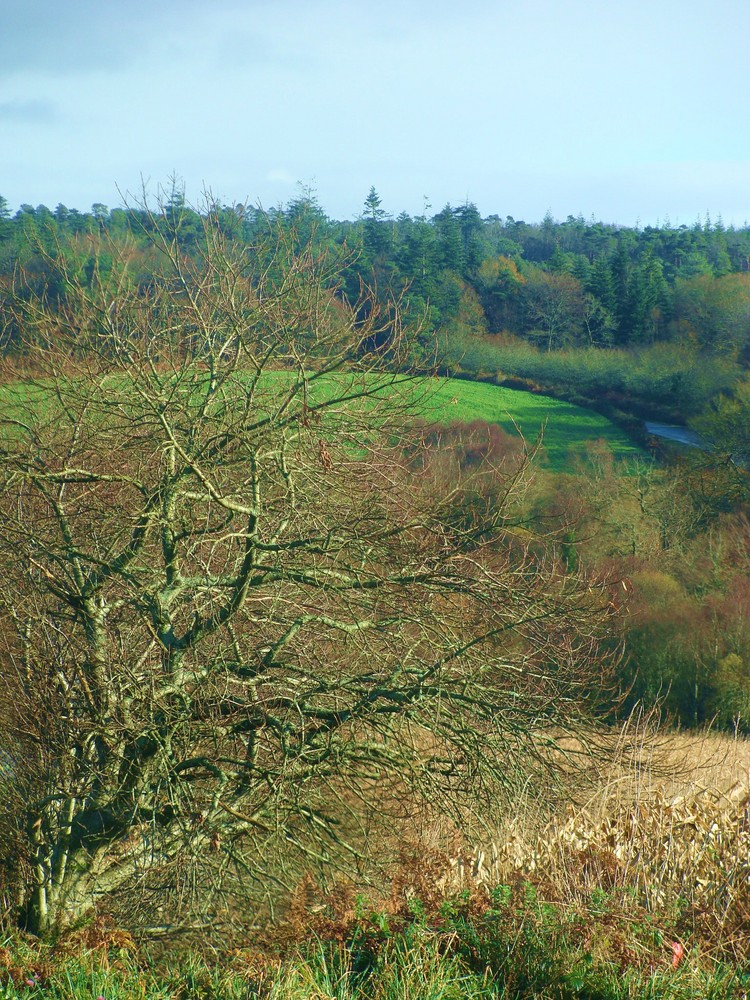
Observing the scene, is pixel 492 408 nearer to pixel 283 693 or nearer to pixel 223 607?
pixel 283 693

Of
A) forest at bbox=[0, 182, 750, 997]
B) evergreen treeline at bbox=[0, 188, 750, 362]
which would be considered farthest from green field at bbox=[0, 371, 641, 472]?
evergreen treeline at bbox=[0, 188, 750, 362]

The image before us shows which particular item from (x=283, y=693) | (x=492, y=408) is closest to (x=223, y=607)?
(x=283, y=693)

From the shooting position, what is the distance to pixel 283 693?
8.05m

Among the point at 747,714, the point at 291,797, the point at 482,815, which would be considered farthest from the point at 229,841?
the point at 747,714

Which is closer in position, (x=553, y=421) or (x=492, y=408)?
(x=492, y=408)

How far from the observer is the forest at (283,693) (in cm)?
506

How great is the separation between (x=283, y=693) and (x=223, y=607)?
3.59ft

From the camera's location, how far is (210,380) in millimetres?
8102

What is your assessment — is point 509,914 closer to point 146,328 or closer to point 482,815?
point 482,815

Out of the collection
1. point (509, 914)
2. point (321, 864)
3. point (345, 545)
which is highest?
point (345, 545)

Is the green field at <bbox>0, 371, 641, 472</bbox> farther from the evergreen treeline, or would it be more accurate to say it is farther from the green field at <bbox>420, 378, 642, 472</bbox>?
the evergreen treeline

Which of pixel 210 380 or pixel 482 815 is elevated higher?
pixel 210 380

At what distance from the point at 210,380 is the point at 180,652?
2459 millimetres

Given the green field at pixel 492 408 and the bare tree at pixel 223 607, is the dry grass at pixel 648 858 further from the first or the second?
the green field at pixel 492 408
